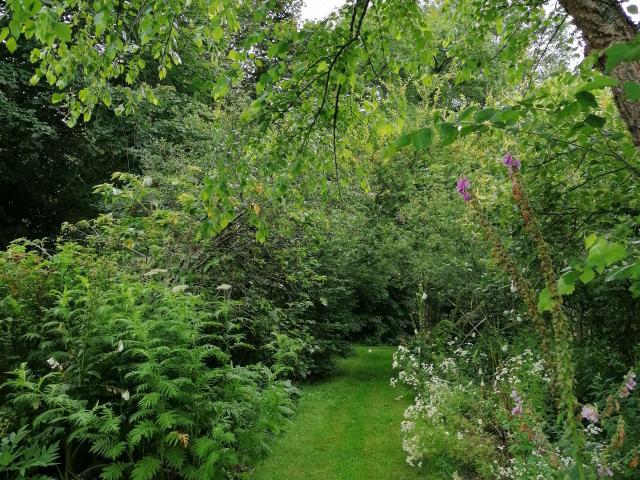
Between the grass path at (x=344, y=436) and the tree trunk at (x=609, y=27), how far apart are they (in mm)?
4128

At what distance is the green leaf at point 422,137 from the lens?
172cm

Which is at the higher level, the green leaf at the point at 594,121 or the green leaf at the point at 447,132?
the green leaf at the point at 447,132

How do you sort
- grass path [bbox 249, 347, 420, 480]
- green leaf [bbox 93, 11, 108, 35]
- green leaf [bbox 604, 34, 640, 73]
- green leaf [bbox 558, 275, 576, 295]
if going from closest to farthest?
green leaf [bbox 604, 34, 640, 73] < green leaf [bbox 558, 275, 576, 295] < green leaf [bbox 93, 11, 108, 35] < grass path [bbox 249, 347, 420, 480]

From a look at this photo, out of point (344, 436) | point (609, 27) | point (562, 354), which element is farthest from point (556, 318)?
point (344, 436)

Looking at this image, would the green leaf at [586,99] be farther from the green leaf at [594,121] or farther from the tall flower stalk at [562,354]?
the tall flower stalk at [562,354]

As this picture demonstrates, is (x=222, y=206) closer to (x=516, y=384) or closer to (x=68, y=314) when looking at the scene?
(x=68, y=314)

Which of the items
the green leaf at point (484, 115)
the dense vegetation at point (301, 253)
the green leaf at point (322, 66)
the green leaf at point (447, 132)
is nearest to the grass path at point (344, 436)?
the dense vegetation at point (301, 253)

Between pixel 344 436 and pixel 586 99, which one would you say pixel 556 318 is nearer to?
pixel 586 99

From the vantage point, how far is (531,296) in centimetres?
185

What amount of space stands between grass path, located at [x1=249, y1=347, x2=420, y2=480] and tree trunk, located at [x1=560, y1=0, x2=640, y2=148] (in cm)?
413

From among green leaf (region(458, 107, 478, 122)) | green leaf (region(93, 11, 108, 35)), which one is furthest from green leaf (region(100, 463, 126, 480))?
green leaf (region(458, 107, 478, 122))

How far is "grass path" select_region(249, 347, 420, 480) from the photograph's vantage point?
17.1 ft

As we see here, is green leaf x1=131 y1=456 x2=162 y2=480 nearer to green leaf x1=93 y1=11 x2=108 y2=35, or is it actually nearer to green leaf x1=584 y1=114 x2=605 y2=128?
green leaf x1=93 y1=11 x2=108 y2=35

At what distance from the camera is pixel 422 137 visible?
1.74 m
